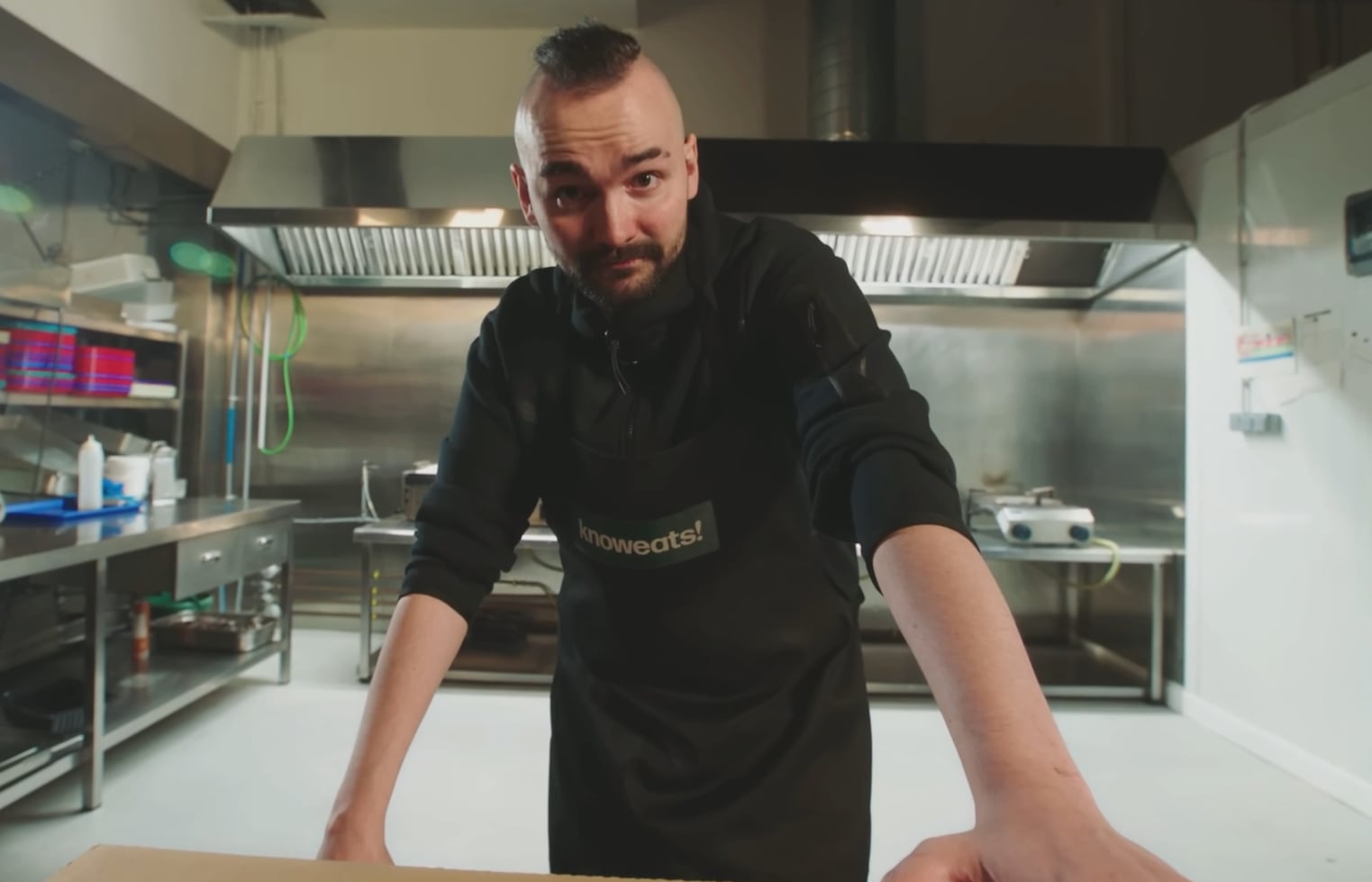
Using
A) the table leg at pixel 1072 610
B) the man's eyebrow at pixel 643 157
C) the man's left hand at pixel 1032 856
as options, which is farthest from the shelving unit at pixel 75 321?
the table leg at pixel 1072 610

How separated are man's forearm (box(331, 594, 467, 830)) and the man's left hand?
15.6 inches

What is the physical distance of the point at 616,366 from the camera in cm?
80

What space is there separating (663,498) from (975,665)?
0.38 meters

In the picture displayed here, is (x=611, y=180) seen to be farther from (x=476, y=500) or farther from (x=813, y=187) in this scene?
(x=813, y=187)

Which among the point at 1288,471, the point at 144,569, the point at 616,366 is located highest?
the point at 616,366

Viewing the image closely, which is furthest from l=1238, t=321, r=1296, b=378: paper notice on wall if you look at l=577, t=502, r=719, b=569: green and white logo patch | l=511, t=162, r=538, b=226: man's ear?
l=511, t=162, r=538, b=226: man's ear

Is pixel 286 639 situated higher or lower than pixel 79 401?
lower

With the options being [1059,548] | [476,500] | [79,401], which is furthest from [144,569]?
[1059,548]

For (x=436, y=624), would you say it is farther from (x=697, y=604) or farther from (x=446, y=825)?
(x=446, y=825)

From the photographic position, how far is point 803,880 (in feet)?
2.47

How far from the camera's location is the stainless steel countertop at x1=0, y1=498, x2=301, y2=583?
1.51 metres

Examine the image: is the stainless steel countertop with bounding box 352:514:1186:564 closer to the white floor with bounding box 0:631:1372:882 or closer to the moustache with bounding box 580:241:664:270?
the white floor with bounding box 0:631:1372:882

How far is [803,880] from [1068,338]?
285 cm

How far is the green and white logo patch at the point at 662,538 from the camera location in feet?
2.47
